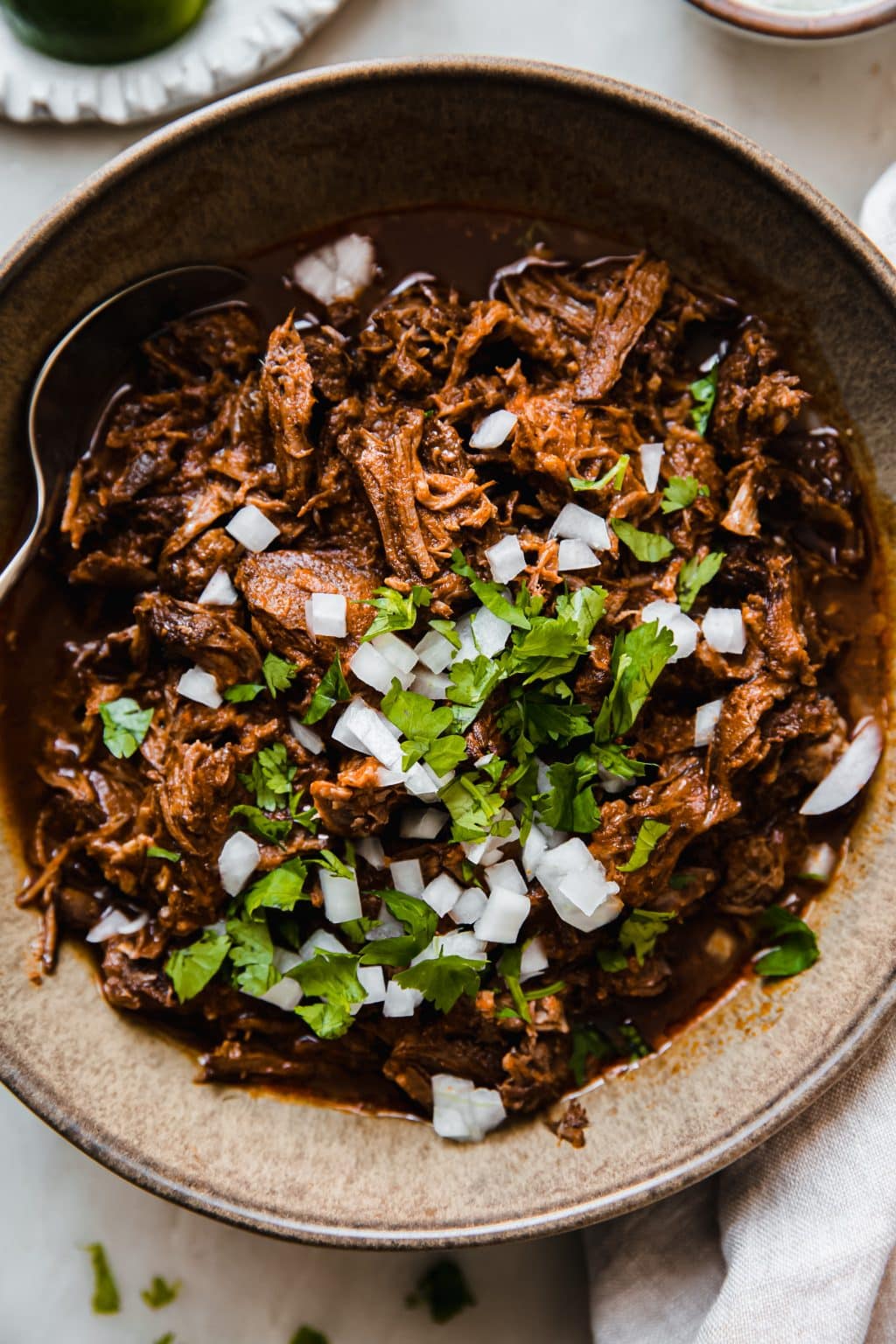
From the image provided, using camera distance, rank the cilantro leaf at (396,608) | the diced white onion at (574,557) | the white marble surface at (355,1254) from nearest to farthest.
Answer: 1. the cilantro leaf at (396,608)
2. the diced white onion at (574,557)
3. the white marble surface at (355,1254)

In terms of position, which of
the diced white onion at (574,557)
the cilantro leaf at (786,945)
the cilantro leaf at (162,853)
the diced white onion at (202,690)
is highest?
the diced white onion at (574,557)

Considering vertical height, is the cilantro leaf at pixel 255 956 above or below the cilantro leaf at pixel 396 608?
below

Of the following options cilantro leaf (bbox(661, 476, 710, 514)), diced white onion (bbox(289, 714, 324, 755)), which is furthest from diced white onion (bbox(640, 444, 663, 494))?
diced white onion (bbox(289, 714, 324, 755))

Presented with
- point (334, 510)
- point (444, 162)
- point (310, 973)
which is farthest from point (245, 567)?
point (444, 162)

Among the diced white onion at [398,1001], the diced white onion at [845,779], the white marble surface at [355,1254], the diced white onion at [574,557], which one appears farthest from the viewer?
the white marble surface at [355,1254]

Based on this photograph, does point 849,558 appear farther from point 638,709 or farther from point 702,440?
point 638,709

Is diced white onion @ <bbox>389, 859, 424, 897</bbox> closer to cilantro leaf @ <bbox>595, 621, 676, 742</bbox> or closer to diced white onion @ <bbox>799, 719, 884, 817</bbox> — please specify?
cilantro leaf @ <bbox>595, 621, 676, 742</bbox>

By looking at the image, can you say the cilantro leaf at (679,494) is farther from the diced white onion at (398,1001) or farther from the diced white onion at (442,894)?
the diced white onion at (398,1001)

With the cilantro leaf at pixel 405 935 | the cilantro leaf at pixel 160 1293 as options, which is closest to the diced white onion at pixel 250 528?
the cilantro leaf at pixel 405 935
